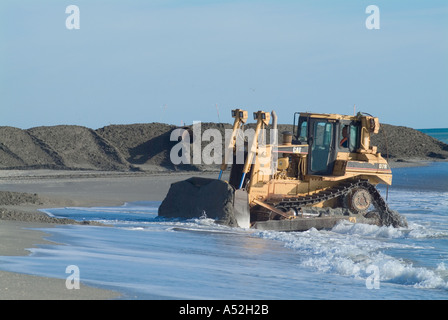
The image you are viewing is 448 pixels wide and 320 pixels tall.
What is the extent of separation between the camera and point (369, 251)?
500 inches

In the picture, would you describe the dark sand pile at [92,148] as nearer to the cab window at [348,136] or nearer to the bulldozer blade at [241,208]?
the cab window at [348,136]

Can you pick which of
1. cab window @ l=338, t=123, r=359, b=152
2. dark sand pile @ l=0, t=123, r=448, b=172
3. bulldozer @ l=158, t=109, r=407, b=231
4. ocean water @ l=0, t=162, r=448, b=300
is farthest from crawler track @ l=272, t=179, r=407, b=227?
dark sand pile @ l=0, t=123, r=448, b=172

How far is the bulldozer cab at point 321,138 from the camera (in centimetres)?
1619

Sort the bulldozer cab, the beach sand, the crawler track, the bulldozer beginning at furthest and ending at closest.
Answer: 1. the bulldozer cab
2. the crawler track
3. the bulldozer
4. the beach sand

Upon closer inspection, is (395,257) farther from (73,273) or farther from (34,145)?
(34,145)

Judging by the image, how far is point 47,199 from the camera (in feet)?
65.4

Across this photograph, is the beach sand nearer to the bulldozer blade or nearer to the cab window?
the bulldozer blade

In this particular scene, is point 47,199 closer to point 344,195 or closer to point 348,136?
point 344,195

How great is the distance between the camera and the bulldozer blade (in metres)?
14.8

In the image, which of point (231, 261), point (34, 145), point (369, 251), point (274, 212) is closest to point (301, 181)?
point (274, 212)

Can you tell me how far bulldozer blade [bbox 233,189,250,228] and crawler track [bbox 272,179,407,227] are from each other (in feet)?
2.96

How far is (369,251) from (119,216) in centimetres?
687

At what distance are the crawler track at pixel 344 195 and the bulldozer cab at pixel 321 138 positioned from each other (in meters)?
0.48
